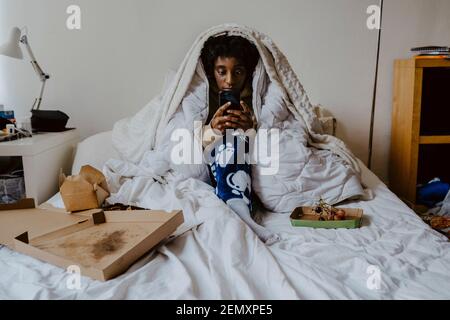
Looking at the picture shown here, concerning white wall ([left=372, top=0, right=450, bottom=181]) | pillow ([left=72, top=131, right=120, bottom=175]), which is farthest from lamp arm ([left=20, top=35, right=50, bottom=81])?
white wall ([left=372, top=0, right=450, bottom=181])

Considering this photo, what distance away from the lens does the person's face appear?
57.3 inches

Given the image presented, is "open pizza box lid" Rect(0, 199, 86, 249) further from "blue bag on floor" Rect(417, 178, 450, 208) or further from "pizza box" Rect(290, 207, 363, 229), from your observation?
"blue bag on floor" Rect(417, 178, 450, 208)

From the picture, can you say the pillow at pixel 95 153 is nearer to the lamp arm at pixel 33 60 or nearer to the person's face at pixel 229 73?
the lamp arm at pixel 33 60

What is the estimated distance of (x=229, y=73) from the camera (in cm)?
146

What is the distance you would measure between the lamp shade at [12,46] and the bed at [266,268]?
0.97 m

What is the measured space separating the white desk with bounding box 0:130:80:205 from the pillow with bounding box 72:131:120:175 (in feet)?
0.23

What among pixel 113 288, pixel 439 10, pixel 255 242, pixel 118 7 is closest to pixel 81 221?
pixel 113 288

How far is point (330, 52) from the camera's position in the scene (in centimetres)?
191

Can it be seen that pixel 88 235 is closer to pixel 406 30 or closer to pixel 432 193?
pixel 432 193

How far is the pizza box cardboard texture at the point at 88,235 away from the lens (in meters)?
0.76

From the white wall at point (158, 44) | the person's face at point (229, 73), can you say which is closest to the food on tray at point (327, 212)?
the person's face at point (229, 73)

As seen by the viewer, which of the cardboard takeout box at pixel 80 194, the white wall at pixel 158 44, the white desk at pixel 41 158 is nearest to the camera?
the cardboard takeout box at pixel 80 194

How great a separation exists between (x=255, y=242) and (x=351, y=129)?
1.35 m
